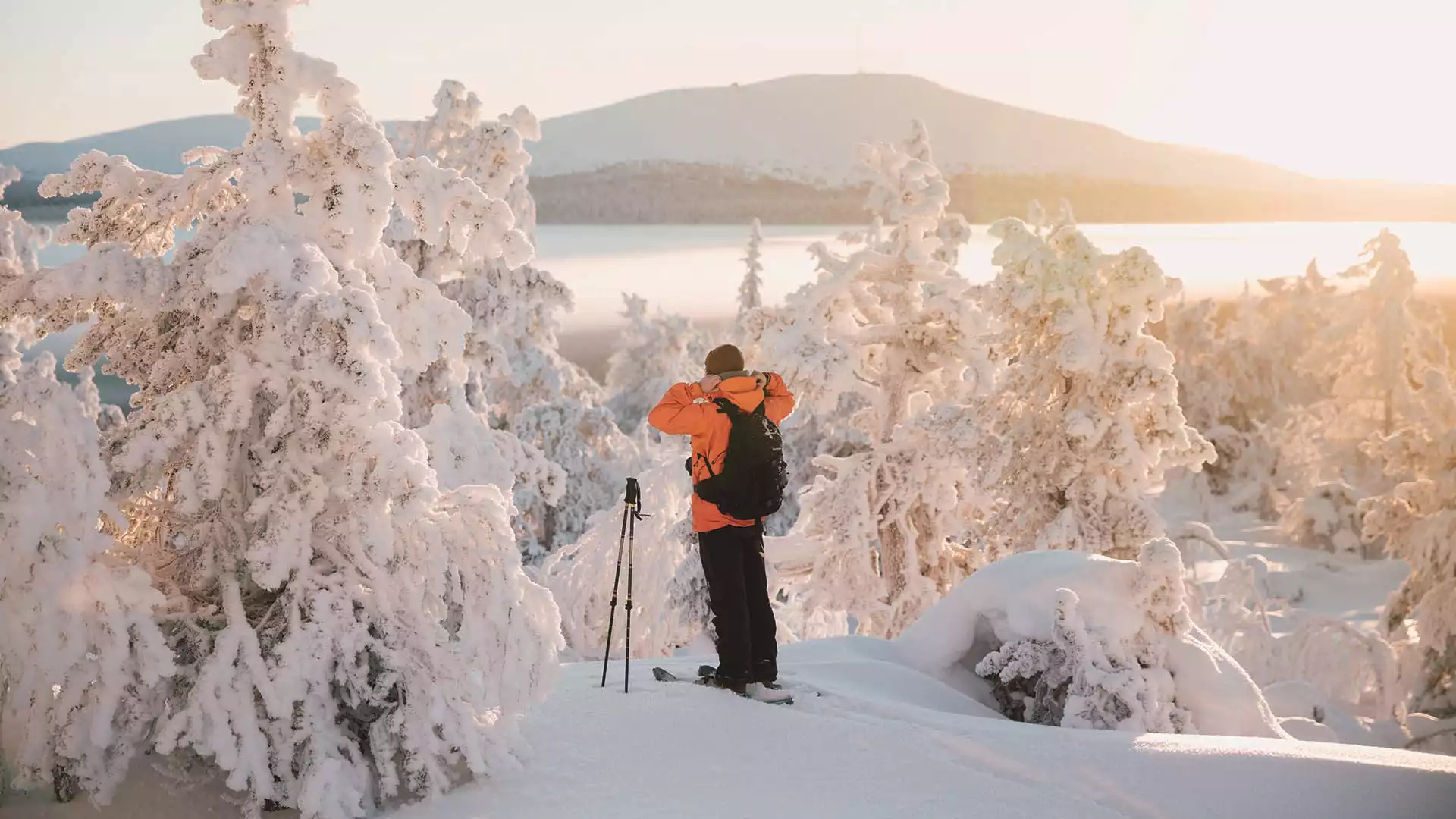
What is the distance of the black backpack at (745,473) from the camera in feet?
21.8

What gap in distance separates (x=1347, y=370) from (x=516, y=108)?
31515 mm

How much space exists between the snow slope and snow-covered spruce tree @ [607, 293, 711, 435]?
3807 cm

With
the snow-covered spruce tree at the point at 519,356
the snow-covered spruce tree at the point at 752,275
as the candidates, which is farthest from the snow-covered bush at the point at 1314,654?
the snow-covered spruce tree at the point at 752,275

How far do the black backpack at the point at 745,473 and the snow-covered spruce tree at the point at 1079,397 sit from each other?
9.16m

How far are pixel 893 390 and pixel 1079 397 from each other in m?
2.91

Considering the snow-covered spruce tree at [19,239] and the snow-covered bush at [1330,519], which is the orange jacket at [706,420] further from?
the snow-covered bush at [1330,519]

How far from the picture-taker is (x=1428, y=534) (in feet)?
56.2

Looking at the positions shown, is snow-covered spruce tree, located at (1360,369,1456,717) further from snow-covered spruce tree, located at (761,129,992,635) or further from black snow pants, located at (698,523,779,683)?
black snow pants, located at (698,523,779,683)

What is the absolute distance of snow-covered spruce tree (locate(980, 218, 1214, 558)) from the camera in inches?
579

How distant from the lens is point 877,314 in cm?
1641

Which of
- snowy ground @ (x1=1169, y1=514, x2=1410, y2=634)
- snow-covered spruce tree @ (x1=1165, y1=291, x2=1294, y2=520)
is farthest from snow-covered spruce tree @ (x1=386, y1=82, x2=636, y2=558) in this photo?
snow-covered spruce tree @ (x1=1165, y1=291, x2=1294, y2=520)

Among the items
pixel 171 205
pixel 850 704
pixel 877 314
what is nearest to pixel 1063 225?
pixel 877 314

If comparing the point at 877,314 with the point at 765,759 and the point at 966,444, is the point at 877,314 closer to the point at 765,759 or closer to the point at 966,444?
the point at 966,444

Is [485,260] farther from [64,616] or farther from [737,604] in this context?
[64,616]
